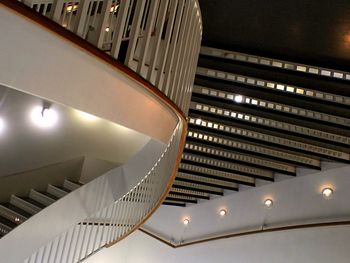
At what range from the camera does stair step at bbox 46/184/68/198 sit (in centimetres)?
607

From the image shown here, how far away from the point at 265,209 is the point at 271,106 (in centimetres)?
334

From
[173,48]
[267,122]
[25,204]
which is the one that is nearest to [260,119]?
[267,122]

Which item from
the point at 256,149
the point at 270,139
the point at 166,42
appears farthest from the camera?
the point at 256,149

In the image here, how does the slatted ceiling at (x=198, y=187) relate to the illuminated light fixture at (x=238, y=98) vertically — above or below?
below

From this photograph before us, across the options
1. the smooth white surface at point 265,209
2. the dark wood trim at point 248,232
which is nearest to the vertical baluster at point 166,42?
the smooth white surface at point 265,209

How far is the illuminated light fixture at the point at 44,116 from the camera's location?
4.99 meters

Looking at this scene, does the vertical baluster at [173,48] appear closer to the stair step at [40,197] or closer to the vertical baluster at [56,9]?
the vertical baluster at [56,9]

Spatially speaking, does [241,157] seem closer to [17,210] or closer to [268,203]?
[268,203]

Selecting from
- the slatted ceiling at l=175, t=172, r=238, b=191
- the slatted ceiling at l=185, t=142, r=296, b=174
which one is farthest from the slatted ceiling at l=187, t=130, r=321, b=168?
the slatted ceiling at l=175, t=172, r=238, b=191

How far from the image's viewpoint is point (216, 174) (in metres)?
7.38

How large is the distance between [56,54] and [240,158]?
4885 mm

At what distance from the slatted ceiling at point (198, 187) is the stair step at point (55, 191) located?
8.09 ft

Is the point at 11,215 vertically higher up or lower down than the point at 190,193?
lower down

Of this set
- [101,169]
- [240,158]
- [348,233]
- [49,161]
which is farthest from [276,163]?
[49,161]
